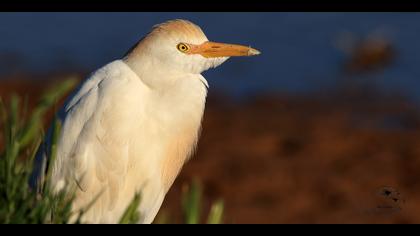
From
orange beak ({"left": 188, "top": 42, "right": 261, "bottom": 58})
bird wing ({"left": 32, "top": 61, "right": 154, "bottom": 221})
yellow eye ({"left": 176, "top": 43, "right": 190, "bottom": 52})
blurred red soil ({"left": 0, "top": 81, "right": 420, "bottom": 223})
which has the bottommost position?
blurred red soil ({"left": 0, "top": 81, "right": 420, "bottom": 223})

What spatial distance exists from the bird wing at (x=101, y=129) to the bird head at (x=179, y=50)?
0.35ft

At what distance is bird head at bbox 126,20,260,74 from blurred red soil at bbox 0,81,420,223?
5646 millimetres

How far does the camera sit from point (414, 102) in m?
13.0

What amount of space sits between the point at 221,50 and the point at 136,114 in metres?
0.45

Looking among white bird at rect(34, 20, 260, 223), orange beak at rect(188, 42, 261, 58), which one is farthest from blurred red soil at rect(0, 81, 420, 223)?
orange beak at rect(188, 42, 261, 58)

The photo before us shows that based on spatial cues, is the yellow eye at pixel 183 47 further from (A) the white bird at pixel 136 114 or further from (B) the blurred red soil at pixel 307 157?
(B) the blurred red soil at pixel 307 157

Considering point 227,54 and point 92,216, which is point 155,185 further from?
point 227,54

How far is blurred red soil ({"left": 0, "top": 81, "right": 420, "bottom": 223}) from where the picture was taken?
10.7 m

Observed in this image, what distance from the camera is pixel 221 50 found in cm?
424

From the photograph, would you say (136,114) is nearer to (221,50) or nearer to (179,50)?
(179,50)

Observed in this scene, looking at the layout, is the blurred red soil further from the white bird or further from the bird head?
the bird head

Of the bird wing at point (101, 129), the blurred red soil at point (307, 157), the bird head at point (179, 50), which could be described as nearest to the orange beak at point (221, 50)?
the bird head at point (179, 50)

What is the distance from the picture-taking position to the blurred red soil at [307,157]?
1070cm
